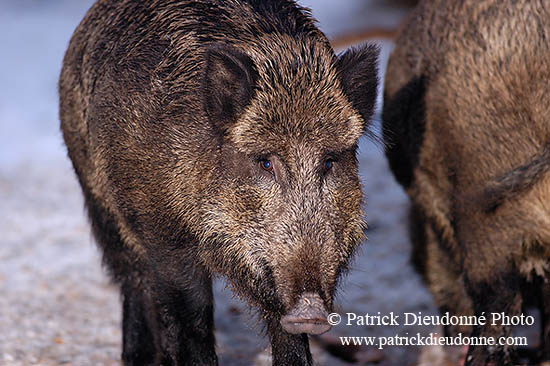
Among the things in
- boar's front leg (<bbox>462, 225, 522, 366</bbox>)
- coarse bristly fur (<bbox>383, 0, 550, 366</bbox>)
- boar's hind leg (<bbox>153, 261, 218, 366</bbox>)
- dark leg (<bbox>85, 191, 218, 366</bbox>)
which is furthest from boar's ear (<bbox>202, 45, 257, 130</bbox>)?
boar's front leg (<bbox>462, 225, 522, 366</bbox>)

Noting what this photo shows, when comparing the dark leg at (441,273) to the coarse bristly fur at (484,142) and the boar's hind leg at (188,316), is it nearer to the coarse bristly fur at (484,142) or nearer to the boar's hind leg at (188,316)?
the coarse bristly fur at (484,142)

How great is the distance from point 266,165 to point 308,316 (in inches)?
22.9

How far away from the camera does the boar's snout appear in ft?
8.13

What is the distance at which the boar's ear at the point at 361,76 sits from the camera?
297 centimetres

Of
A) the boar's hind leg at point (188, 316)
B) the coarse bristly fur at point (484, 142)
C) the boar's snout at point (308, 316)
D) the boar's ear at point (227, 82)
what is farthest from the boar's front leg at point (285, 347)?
the coarse bristly fur at point (484, 142)

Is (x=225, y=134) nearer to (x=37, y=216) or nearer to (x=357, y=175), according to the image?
(x=357, y=175)

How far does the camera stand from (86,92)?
351cm

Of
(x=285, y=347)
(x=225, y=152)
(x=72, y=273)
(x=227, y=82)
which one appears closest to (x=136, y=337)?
(x=285, y=347)

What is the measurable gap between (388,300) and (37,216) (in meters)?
2.83

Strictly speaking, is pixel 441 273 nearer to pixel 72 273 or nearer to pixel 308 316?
pixel 308 316

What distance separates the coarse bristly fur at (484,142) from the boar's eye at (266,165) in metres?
1.05

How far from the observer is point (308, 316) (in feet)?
8.12

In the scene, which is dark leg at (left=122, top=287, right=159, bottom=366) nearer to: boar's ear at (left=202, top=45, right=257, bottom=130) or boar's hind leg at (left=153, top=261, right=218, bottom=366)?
boar's hind leg at (left=153, top=261, right=218, bottom=366)

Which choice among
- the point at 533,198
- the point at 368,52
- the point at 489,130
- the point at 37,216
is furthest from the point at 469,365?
the point at 37,216
